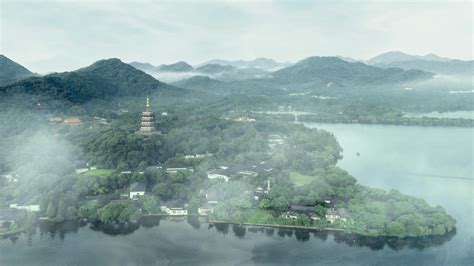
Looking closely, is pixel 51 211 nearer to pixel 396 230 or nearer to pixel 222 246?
pixel 222 246

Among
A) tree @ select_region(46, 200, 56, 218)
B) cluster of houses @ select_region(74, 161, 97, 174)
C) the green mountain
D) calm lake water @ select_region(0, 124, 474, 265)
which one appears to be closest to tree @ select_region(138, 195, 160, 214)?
calm lake water @ select_region(0, 124, 474, 265)

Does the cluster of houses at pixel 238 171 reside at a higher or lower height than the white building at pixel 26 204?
higher

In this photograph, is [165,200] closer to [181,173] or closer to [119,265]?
[181,173]

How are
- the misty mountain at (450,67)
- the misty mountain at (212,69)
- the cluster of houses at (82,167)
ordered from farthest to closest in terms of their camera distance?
the misty mountain at (212,69) → the misty mountain at (450,67) → the cluster of houses at (82,167)

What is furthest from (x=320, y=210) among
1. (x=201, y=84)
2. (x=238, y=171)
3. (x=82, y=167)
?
(x=201, y=84)

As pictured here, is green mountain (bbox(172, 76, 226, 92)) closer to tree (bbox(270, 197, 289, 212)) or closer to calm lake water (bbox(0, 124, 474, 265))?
tree (bbox(270, 197, 289, 212))

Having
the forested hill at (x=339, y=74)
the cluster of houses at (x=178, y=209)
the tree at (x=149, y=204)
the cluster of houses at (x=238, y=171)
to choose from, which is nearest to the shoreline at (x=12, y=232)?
the tree at (x=149, y=204)

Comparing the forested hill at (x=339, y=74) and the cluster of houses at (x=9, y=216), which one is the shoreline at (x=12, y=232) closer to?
the cluster of houses at (x=9, y=216)
